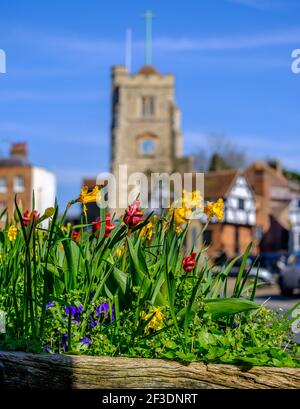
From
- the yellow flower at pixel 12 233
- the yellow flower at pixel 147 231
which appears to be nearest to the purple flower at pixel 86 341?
the yellow flower at pixel 147 231

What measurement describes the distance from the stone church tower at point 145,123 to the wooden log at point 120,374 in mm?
80762

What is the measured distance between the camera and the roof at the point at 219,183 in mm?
64750

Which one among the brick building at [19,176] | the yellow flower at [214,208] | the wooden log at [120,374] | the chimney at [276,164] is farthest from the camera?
the chimney at [276,164]

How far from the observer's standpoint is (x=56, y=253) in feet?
13.9

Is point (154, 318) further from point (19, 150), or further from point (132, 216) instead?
point (19, 150)

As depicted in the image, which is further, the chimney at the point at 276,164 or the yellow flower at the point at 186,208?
the chimney at the point at 276,164

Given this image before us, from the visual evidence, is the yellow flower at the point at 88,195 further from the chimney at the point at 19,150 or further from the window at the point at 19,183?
the chimney at the point at 19,150

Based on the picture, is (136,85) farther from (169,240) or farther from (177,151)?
(169,240)

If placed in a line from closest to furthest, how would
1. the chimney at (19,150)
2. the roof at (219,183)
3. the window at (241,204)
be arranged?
the roof at (219,183), the window at (241,204), the chimney at (19,150)

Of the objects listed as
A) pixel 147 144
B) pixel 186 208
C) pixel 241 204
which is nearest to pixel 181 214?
pixel 186 208

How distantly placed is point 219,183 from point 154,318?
205ft

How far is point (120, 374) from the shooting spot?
10.5 feet

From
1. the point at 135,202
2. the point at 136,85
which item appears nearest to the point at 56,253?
the point at 135,202

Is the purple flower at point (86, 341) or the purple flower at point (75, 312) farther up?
the purple flower at point (75, 312)
